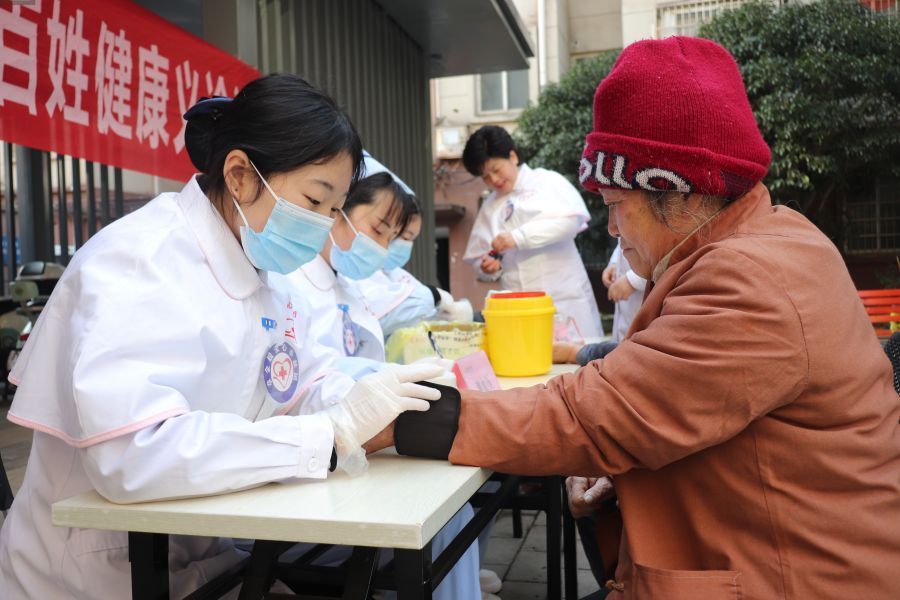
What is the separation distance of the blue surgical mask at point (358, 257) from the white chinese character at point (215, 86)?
0.89 meters

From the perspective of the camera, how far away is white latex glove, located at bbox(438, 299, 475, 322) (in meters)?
3.47

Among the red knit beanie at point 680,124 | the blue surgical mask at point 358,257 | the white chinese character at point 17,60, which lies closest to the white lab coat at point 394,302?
the blue surgical mask at point 358,257

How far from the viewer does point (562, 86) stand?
13.1m

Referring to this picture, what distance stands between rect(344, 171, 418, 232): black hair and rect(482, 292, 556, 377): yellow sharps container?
0.73 m

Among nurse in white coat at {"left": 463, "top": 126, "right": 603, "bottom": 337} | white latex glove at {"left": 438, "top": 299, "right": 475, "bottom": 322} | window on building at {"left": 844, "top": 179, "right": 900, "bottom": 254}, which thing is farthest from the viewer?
window on building at {"left": 844, "top": 179, "right": 900, "bottom": 254}

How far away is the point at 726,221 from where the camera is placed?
1351 mm

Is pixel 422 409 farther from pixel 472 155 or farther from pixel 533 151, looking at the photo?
pixel 533 151

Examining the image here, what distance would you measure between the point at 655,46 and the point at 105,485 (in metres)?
1.15

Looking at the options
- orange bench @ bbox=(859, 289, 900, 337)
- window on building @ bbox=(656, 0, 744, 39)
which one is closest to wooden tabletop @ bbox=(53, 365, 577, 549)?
orange bench @ bbox=(859, 289, 900, 337)

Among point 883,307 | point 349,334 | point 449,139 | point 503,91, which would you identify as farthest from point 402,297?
point 503,91

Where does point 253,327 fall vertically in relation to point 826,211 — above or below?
below

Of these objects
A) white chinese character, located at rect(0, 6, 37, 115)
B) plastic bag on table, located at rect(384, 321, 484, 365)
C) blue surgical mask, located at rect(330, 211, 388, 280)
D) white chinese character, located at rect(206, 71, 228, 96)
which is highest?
white chinese character, located at rect(206, 71, 228, 96)

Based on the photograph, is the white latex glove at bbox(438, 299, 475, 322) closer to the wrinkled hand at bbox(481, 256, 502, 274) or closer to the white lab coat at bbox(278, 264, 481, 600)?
the white lab coat at bbox(278, 264, 481, 600)

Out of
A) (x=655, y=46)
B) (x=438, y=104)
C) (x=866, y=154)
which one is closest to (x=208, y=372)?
(x=655, y=46)
